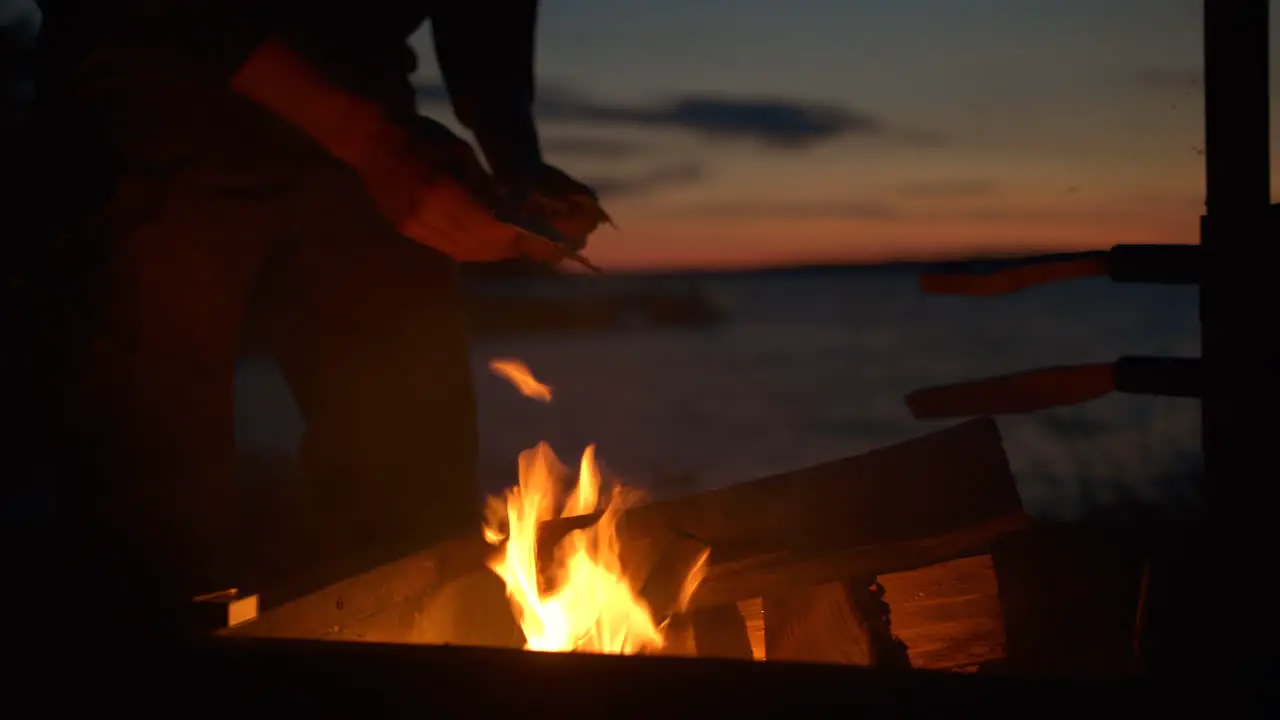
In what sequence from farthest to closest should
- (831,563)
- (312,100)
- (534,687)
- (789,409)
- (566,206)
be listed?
(789,409) < (566,206) < (831,563) < (312,100) < (534,687)

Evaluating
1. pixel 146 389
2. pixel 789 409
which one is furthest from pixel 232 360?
pixel 789 409

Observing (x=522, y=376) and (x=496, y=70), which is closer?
(x=496, y=70)

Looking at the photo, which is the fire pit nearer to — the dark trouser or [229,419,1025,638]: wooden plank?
[229,419,1025,638]: wooden plank

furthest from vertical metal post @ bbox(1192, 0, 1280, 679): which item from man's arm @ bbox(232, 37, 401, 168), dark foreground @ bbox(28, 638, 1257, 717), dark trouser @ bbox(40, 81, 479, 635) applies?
dark trouser @ bbox(40, 81, 479, 635)

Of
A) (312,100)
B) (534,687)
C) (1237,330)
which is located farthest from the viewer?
(312,100)

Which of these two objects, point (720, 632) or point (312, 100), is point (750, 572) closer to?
point (720, 632)

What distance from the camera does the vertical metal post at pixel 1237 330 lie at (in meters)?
1.72

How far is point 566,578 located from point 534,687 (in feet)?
3.30

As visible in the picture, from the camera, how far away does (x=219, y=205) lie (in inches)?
110

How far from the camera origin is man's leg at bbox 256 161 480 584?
Answer: 3104 mm

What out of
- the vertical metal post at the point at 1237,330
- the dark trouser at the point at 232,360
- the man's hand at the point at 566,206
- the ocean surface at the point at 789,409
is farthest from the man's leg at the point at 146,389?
the ocean surface at the point at 789,409

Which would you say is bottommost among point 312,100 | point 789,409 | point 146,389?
point 789,409

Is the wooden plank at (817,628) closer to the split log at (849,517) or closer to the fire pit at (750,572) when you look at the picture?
the fire pit at (750,572)

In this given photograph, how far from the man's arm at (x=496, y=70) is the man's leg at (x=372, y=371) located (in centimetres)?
59
